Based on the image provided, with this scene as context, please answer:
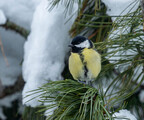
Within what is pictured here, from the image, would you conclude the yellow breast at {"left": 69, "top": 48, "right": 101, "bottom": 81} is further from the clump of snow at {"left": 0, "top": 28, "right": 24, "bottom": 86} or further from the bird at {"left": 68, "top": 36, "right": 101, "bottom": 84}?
the clump of snow at {"left": 0, "top": 28, "right": 24, "bottom": 86}

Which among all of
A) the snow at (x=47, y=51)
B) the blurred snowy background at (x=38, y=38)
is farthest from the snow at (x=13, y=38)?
the snow at (x=47, y=51)

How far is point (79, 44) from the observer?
89cm

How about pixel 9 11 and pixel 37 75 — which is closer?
pixel 37 75

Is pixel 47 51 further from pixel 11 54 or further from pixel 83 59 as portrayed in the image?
pixel 11 54

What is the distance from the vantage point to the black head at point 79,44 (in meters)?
0.88

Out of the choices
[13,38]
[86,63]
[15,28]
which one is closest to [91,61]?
[86,63]

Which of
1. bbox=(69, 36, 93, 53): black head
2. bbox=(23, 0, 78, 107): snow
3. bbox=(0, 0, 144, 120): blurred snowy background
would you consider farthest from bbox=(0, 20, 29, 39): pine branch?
bbox=(69, 36, 93, 53): black head

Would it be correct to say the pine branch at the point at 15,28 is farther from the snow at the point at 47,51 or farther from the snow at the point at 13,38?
the snow at the point at 47,51

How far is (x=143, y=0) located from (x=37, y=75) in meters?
0.52

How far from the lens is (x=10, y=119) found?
1.53 meters

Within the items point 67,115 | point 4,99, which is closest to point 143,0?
point 67,115

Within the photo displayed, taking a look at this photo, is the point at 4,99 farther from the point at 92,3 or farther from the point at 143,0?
the point at 143,0

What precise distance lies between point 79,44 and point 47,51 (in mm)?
220

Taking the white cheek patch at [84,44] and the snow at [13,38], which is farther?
the snow at [13,38]
